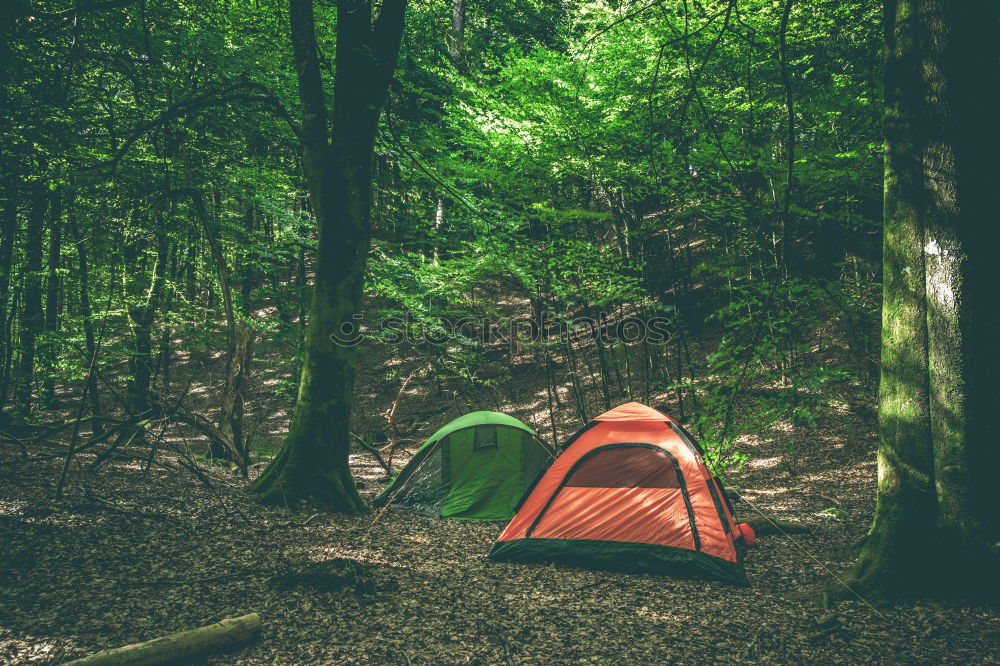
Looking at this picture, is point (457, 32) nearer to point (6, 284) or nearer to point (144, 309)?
point (144, 309)

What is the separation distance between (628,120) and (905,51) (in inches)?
239

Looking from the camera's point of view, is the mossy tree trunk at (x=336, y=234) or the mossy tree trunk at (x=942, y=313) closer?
the mossy tree trunk at (x=942, y=313)

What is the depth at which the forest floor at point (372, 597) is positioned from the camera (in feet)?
11.2

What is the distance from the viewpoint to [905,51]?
387 centimetres

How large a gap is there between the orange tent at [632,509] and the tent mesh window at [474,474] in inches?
80.4

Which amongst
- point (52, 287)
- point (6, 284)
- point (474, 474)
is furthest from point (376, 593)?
point (52, 287)

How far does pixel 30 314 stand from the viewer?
1107 cm

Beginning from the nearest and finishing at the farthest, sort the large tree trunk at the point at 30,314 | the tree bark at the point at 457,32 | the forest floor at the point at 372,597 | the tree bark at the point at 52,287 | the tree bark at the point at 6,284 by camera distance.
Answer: the forest floor at the point at 372,597 → the tree bark at the point at 6,284 → the large tree trunk at the point at 30,314 → the tree bark at the point at 52,287 → the tree bark at the point at 457,32

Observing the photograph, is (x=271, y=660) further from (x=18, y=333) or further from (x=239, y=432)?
(x=18, y=333)

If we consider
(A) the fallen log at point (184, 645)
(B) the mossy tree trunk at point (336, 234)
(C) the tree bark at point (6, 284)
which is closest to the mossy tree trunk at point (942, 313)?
(A) the fallen log at point (184, 645)

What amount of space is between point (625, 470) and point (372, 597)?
9.37 ft

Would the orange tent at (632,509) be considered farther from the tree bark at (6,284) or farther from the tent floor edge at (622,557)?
the tree bark at (6,284)

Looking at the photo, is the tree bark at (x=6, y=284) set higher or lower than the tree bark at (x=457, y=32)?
lower

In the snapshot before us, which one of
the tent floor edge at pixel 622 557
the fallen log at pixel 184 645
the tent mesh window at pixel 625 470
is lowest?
the tent floor edge at pixel 622 557
